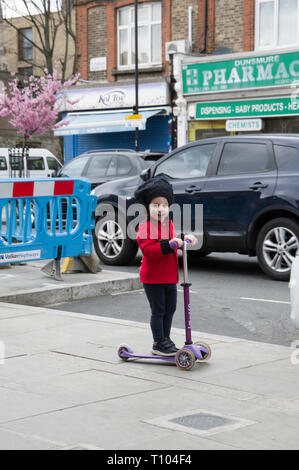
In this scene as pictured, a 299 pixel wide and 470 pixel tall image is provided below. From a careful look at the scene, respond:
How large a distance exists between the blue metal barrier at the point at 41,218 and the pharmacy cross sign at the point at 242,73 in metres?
15.3

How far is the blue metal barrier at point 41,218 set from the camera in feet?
29.7

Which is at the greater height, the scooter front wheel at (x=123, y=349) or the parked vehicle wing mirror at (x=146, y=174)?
the parked vehicle wing mirror at (x=146, y=174)

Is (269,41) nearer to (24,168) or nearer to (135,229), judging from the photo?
(24,168)

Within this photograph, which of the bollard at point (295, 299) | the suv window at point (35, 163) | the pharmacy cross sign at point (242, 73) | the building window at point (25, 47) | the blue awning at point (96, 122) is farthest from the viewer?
the building window at point (25, 47)

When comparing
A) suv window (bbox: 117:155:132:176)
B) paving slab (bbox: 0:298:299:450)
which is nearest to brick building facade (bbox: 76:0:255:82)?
suv window (bbox: 117:155:132:176)

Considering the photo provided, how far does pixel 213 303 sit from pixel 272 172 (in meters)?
2.45

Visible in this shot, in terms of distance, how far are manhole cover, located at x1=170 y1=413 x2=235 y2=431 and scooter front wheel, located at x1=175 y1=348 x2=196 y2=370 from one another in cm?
103

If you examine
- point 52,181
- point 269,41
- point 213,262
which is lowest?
point 213,262

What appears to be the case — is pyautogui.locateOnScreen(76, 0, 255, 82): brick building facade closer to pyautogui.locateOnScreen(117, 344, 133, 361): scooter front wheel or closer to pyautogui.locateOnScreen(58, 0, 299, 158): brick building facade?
pyautogui.locateOnScreen(58, 0, 299, 158): brick building facade

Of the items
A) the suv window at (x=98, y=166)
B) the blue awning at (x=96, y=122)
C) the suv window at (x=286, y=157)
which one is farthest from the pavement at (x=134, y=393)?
the blue awning at (x=96, y=122)

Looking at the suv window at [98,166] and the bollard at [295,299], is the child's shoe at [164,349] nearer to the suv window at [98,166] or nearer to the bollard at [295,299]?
the bollard at [295,299]

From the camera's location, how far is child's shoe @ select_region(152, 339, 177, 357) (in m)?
5.89

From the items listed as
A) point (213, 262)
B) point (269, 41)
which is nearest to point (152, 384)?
point (213, 262)

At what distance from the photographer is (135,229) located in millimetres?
11672
